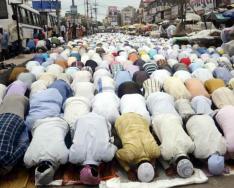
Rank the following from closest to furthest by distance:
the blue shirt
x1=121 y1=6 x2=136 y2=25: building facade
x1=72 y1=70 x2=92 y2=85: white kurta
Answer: x1=72 y1=70 x2=92 y2=85: white kurta, the blue shirt, x1=121 y1=6 x2=136 y2=25: building facade

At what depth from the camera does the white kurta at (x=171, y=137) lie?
412cm

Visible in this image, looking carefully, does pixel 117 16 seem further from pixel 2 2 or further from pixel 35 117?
pixel 35 117

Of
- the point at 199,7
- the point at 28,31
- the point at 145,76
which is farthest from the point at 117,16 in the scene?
the point at 145,76

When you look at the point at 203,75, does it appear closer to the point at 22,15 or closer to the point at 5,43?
the point at 5,43

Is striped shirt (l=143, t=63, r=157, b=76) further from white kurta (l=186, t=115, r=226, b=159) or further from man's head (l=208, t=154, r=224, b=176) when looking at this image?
man's head (l=208, t=154, r=224, b=176)

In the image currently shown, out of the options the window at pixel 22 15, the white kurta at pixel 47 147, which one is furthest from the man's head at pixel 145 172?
the window at pixel 22 15

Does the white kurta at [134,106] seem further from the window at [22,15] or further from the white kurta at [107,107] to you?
the window at [22,15]

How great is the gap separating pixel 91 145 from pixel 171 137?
3.17ft

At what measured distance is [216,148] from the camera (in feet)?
13.7

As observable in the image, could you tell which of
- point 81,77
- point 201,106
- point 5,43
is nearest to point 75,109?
point 201,106

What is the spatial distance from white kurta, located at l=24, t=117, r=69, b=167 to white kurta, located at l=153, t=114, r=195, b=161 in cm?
117

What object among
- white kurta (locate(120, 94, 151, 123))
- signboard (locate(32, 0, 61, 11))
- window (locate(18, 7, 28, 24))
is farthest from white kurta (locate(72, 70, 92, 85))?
signboard (locate(32, 0, 61, 11))

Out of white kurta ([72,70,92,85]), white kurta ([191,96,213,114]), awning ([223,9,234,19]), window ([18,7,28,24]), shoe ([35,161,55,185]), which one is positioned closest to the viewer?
shoe ([35,161,55,185])

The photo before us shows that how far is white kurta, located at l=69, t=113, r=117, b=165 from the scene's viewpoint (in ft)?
13.4
